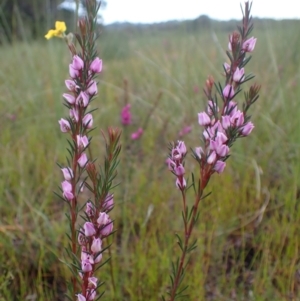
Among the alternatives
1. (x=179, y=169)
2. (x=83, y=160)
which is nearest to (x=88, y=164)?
(x=83, y=160)

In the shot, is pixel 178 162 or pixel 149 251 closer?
pixel 178 162

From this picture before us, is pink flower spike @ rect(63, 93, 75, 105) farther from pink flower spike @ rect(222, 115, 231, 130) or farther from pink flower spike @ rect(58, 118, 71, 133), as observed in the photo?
pink flower spike @ rect(222, 115, 231, 130)

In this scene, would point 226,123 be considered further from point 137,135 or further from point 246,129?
point 137,135

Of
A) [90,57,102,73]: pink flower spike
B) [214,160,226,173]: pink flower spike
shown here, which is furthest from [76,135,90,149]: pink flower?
[214,160,226,173]: pink flower spike

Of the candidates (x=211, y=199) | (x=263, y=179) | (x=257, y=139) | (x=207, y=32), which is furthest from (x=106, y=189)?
(x=207, y=32)

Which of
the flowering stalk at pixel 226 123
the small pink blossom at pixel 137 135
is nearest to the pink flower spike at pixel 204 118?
the flowering stalk at pixel 226 123

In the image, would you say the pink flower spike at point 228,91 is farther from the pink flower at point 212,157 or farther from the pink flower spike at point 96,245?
the pink flower spike at point 96,245

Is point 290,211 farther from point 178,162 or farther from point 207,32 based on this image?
point 207,32
